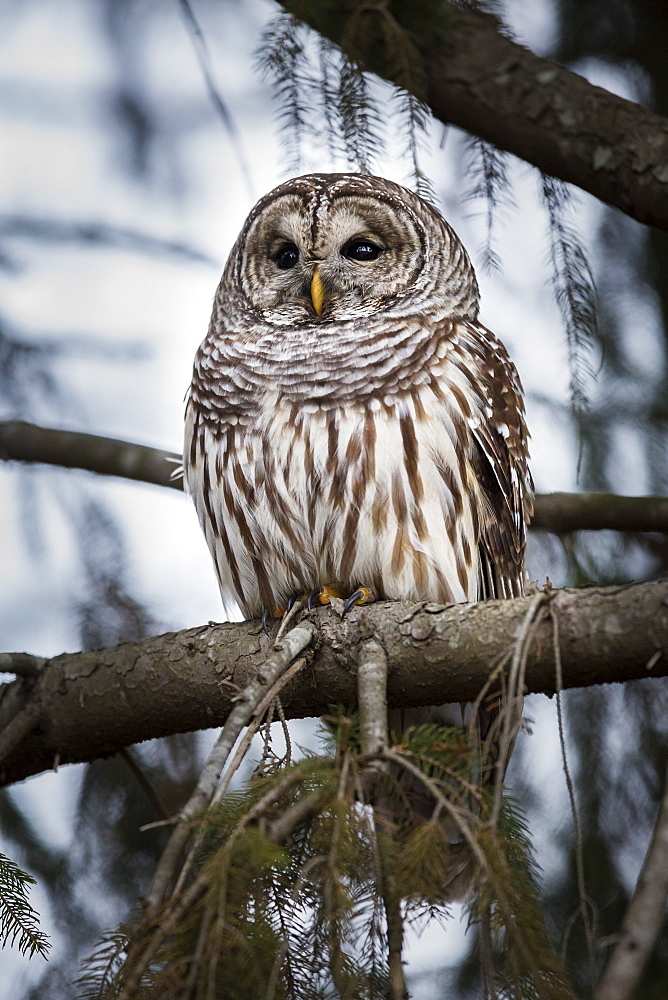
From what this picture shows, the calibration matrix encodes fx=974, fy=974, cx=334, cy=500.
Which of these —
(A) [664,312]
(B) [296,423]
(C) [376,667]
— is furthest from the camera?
(A) [664,312]

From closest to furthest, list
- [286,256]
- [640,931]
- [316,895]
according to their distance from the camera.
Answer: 1. [640,931]
2. [316,895]
3. [286,256]

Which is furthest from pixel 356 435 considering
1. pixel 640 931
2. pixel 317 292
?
pixel 640 931

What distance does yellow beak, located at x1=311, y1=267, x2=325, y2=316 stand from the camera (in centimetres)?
333

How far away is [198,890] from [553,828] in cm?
237

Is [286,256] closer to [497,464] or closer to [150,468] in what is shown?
[150,468]

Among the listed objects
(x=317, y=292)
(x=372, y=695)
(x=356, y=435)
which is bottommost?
(x=372, y=695)

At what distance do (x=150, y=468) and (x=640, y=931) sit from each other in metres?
2.75

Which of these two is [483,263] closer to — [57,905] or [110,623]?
[110,623]

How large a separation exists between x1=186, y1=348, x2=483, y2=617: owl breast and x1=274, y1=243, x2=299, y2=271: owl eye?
2.37ft

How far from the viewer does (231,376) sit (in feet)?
10.6

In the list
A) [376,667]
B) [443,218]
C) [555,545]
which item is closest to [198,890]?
[376,667]

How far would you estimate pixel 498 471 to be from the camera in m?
3.17

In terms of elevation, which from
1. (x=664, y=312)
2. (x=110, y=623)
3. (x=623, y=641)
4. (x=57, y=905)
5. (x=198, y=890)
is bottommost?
(x=198, y=890)

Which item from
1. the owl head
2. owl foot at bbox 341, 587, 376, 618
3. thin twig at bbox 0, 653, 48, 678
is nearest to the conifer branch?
owl foot at bbox 341, 587, 376, 618
